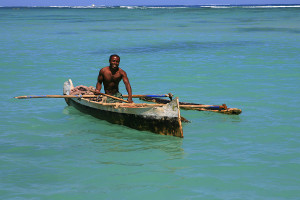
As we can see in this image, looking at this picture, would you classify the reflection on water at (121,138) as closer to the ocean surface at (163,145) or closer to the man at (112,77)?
the ocean surface at (163,145)

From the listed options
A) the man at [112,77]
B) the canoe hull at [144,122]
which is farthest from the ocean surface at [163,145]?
Answer: the man at [112,77]

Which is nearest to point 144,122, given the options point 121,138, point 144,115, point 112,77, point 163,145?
point 144,115

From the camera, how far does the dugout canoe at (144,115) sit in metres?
8.94

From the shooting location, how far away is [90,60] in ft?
74.7

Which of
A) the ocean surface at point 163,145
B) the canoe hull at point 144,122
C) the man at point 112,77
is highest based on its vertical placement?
the man at point 112,77

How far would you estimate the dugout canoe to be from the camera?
29.3 feet

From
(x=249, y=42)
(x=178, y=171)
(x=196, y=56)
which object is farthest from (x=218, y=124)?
(x=249, y=42)

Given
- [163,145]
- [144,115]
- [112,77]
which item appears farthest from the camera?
[112,77]

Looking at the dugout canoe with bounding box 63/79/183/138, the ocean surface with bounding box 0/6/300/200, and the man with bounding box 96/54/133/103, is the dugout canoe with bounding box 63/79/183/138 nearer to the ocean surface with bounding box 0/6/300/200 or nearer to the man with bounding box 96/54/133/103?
the ocean surface with bounding box 0/6/300/200

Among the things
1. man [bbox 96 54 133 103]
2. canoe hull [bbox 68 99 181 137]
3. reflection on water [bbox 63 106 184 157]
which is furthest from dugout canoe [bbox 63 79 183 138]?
man [bbox 96 54 133 103]

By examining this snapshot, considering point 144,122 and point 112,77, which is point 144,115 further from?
point 112,77

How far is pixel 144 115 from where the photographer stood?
9.27 metres

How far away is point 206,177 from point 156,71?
12.0 meters

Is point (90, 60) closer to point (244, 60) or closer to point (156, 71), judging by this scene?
point (156, 71)
